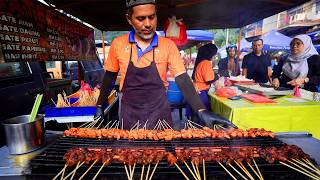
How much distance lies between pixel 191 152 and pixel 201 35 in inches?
505

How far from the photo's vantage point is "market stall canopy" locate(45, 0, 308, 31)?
479 cm

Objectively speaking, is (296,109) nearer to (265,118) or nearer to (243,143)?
(265,118)

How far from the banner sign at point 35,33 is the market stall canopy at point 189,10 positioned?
0.39m

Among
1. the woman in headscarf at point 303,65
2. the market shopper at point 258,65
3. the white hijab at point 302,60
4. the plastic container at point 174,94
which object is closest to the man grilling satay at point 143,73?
the woman in headscarf at point 303,65

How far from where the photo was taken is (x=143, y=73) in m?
2.74

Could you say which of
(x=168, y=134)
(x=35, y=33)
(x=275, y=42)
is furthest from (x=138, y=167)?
(x=275, y=42)

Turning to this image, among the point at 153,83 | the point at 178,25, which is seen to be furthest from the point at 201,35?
the point at 153,83

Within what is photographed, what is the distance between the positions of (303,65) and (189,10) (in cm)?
299

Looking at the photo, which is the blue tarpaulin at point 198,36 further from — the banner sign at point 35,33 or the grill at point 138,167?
the grill at point 138,167

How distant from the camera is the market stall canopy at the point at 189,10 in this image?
15.7 feet

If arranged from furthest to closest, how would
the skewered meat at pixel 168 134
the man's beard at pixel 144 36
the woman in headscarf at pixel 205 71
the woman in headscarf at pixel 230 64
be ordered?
the woman in headscarf at pixel 230 64
the woman in headscarf at pixel 205 71
the man's beard at pixel 144 36
the skewered meat at pixel 168 134

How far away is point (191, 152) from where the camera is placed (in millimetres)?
1656

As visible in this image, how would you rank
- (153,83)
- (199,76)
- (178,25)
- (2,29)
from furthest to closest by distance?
(178,25) → (199,76) → (153,83) → (2,29)

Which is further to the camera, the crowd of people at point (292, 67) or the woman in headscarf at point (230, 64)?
the woman in headscarf at point (230, 64)
